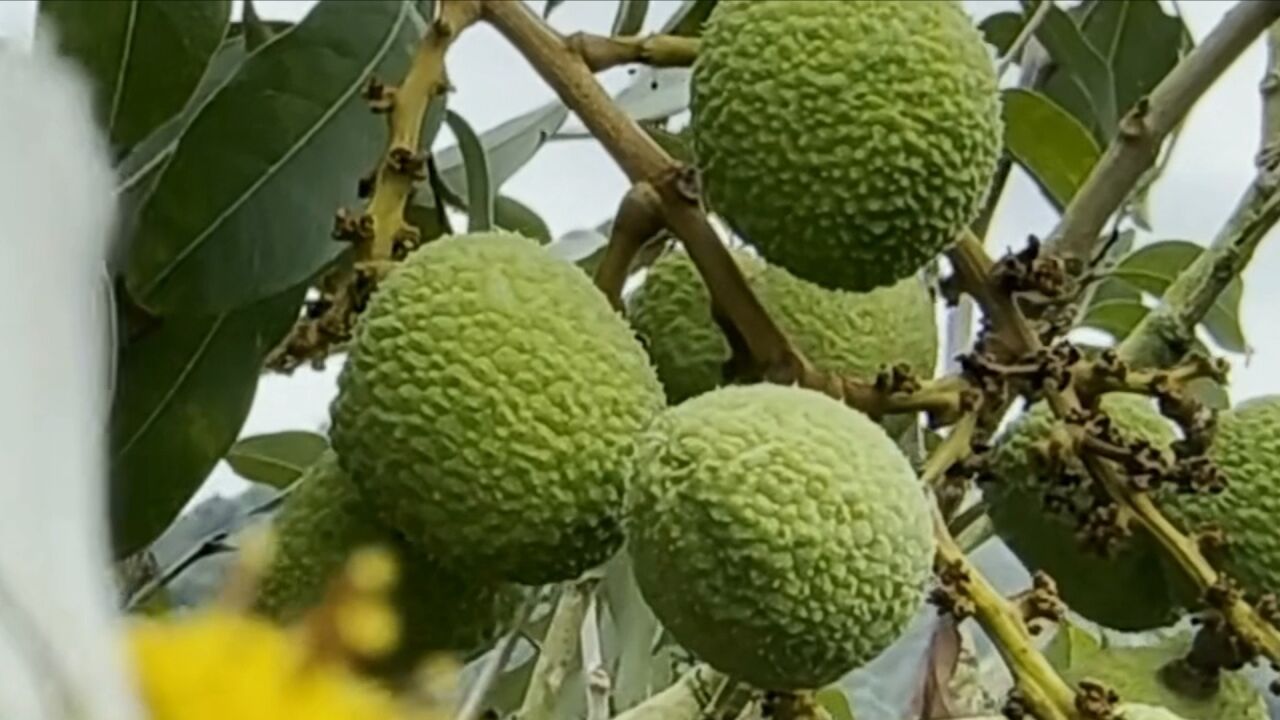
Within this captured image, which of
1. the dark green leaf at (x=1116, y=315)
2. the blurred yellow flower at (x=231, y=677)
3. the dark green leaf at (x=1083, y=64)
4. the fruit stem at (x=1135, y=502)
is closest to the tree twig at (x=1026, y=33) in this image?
the dark green leaf at (x=1083, y=64)

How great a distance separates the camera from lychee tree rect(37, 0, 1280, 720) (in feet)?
1.73

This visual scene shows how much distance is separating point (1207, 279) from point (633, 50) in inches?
7.4

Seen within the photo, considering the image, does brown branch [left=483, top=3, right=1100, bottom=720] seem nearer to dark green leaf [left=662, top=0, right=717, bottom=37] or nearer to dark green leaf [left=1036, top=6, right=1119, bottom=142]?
dark green leaf [left=662, top=0, right=717, bottom=37]

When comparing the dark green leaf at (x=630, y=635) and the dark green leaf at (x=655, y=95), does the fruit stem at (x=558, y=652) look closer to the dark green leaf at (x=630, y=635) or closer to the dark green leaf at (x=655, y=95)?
the dark green leaf at (x=630, y=635)

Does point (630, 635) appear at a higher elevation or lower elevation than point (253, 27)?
lower

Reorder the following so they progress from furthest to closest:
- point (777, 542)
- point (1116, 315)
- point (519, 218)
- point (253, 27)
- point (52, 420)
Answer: point (1116, 315)
point (519, 218)
point (253, 27)
point (777, 542)
point (52, 420)

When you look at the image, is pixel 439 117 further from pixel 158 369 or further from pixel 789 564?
pixel 789 564

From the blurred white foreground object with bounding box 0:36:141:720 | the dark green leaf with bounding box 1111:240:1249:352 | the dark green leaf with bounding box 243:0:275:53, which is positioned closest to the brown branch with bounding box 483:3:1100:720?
the dark green leaf with bounding box 243:0:275:53

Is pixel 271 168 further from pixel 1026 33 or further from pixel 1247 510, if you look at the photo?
pixel 1026 33

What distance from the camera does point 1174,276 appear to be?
3.41 ft

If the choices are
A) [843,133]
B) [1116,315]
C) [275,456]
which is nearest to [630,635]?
[275,456]

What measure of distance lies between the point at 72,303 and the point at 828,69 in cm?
36

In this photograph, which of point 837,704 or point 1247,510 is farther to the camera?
point 837,704

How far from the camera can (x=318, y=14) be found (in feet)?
2.29
